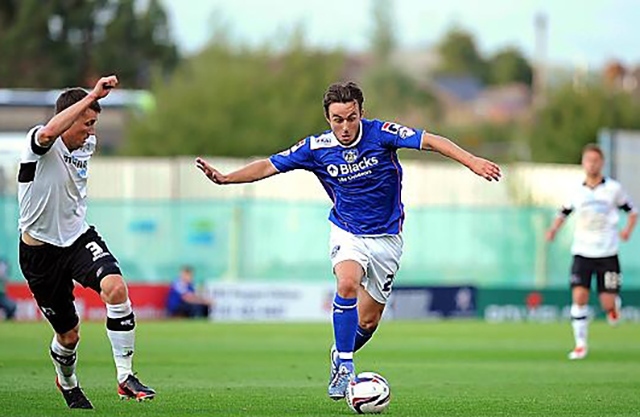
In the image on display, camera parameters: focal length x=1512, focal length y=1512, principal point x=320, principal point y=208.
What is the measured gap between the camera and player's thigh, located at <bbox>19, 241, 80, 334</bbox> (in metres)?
11.5

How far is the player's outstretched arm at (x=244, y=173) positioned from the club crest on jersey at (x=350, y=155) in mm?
612

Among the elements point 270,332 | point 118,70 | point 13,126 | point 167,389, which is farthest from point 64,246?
point 118,70

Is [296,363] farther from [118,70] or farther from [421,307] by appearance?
[118,70]

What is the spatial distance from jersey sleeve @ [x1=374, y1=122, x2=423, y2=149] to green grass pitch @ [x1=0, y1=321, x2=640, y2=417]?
2.13 m

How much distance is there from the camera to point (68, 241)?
1151 centimetres

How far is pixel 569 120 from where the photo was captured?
215ft

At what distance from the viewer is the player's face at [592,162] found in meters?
20.1

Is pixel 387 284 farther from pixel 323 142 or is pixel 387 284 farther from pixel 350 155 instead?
pixel 323 142

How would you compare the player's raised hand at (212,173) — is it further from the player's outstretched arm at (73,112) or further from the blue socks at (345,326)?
the player's outstretched arm at (73,112)

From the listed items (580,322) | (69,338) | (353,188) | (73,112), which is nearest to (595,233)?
(580,322)

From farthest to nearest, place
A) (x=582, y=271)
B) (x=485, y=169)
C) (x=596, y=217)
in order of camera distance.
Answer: (x=596, y=217) → (x=582, y=271) → (x=485, y=169)

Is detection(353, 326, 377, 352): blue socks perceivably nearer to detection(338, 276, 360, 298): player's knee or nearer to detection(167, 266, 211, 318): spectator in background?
detection(338, 276, 360, 298): player's knee

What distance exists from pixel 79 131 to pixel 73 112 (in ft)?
2.39

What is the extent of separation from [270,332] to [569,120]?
39.9 metres
